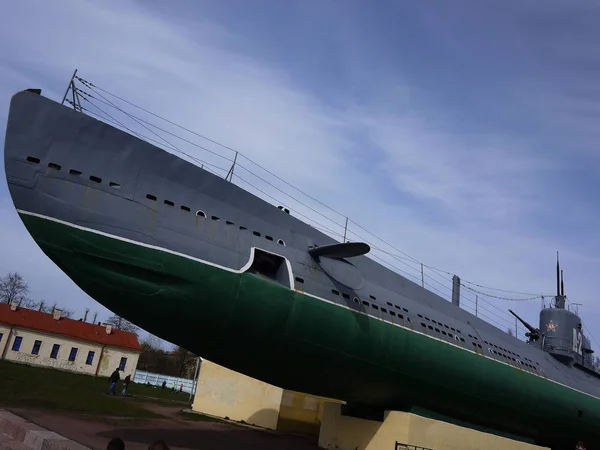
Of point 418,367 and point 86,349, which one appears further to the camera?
point 86,349

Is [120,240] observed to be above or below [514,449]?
above

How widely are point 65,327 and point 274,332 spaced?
38611 mm

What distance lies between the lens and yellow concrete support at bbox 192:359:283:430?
17.4 m

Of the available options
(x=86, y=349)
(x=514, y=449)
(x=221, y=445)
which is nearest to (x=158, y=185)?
(x=221, y=445)

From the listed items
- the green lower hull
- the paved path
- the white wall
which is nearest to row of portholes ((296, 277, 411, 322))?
the green lower hull

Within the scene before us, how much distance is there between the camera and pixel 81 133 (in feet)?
24.9

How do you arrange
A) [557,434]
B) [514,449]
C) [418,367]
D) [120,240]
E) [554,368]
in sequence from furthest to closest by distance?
[554,368] < [557,434] < [514,449] < [418,367] < [120,240]

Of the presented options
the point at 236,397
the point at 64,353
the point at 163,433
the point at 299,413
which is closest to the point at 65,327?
the point at 64,353

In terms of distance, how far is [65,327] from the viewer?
137 ft

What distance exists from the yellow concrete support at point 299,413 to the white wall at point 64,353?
2912cm

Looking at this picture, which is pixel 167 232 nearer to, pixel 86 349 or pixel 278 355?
pixel 278 355

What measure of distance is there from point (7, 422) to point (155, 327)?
3.22 m

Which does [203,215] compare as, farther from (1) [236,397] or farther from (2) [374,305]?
(1) [236,397]

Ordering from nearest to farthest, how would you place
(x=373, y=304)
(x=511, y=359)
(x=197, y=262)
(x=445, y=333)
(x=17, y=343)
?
(x=197, y=262) < (x=373, y=304) < (x=445, y=333) < (x=511, y=359) < (x=17, y=343)
